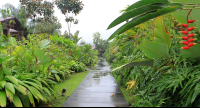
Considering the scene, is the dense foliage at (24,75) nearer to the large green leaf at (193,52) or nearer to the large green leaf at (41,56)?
the large green leaf at (41,56)

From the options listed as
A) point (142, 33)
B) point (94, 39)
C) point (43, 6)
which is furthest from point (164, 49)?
point (94, 39)

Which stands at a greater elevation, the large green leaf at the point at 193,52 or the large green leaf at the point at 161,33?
the large green leaf at the point at 161,33

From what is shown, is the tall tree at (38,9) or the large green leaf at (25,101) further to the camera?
the tall tree at (38,9)

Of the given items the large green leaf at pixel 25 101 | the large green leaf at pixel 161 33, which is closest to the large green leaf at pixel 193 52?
the large green leaf at pixel 161 33

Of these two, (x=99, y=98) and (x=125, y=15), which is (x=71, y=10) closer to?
(x=99, y=98)

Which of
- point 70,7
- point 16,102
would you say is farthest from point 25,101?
point 70,7

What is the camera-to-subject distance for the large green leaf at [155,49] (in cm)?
132

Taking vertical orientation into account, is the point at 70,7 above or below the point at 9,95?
above

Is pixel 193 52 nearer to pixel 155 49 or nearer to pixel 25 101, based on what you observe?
pixel 155 49

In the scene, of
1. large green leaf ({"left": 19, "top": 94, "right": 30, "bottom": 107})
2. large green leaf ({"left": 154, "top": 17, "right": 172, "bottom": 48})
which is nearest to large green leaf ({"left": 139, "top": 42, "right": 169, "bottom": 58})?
large green leaf ({"left": 154, "top": 17, "right": 172, "bottom": 48})

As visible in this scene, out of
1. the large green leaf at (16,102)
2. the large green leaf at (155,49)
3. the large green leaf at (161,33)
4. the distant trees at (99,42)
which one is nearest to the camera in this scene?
the large green leaf at (155,49)

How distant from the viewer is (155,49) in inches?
53.1

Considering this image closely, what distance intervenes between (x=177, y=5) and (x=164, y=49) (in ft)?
2.21

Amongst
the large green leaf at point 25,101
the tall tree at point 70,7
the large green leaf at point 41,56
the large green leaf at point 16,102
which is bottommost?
the large green leaf at point 25,101
